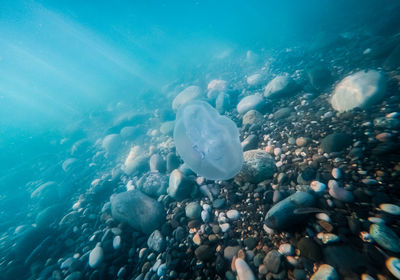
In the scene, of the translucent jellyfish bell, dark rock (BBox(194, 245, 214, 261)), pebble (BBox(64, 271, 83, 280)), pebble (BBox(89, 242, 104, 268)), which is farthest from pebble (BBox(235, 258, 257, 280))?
pebble (BBox(64, 271, 83, 280))

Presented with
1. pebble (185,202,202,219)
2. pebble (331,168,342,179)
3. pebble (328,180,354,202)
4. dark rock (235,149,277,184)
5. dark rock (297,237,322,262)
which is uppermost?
dark rock (235,149,277,184)

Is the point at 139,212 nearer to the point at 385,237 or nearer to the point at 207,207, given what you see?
the point at 207,207

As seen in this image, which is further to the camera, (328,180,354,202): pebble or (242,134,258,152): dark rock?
(242,134,258,152): dark rock

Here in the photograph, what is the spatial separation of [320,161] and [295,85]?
12.1 ft

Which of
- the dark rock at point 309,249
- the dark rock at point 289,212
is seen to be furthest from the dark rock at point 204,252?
the dark rock at point 309,249

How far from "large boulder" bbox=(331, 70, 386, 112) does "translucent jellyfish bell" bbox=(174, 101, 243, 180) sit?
265 centimetres

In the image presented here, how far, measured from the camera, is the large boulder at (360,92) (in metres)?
3.31

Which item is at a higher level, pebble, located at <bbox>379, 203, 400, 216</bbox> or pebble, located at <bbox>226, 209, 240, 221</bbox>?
pebble, located at <bbox>379, 203, 400, 216</bbox>

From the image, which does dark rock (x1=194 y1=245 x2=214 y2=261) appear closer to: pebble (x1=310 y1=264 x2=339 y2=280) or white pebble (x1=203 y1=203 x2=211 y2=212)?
white pebble (x1=203 y1=203 x2=211 y2=212)

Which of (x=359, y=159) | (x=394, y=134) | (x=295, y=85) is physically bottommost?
(x=359, y=159)

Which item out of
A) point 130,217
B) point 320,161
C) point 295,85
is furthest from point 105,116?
point 320,161

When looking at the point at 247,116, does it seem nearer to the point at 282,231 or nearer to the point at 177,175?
the point at 177,175

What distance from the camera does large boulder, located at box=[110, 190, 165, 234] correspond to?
127 inches

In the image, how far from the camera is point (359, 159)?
238cm
